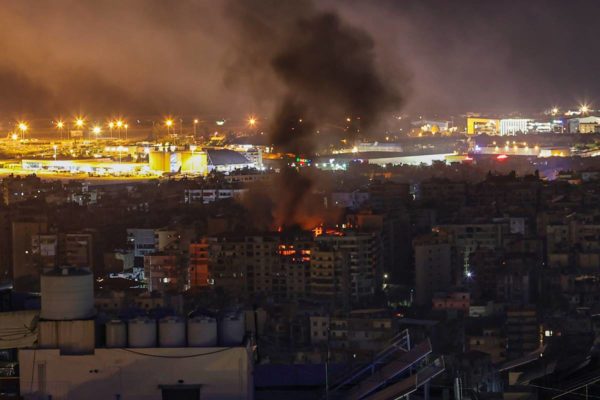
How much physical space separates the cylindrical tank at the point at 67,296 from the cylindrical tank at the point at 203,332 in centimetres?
23

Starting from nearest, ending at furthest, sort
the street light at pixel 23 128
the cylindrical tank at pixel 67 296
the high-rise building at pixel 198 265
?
1. the cylindrical tank at pixel 67 296
2. the high-rise building at pixel 198 265
3. the street light at pixel 23 128

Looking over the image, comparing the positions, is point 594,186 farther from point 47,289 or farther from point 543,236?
point 47,289

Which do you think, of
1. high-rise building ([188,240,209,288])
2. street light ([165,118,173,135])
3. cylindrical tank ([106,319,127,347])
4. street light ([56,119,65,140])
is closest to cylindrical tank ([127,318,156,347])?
cylindrical tank ([106,319,127,347])

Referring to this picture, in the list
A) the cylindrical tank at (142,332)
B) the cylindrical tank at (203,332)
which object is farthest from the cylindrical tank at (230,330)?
the cylindrical tank at (142,332)

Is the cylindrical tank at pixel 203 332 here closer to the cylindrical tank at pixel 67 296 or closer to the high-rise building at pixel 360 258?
the cylindrical tank at pixel 67 296

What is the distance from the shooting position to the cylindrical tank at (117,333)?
3.56 meters

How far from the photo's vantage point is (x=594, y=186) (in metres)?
20.2

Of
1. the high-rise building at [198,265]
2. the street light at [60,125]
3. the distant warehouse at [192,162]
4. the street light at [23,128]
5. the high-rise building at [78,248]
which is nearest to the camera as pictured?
the high-rise building at [198,265]

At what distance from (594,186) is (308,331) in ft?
33.3

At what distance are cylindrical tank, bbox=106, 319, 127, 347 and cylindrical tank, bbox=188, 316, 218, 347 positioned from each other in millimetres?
146

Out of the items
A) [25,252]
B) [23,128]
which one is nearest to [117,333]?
[25,252]

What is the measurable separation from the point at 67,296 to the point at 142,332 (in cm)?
18

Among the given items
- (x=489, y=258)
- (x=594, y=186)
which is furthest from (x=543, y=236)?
(x=594, y=186)

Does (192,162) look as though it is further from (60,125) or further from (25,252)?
(25,252)
